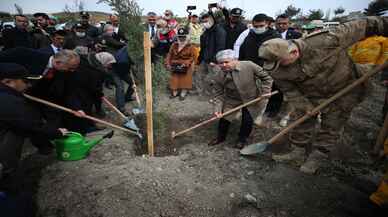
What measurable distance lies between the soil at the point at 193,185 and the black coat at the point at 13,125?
0.64 metres

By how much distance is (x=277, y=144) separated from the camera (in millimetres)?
3893

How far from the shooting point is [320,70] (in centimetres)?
272

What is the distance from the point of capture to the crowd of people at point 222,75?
250cm

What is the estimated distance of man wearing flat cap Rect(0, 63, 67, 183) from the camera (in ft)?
7.52

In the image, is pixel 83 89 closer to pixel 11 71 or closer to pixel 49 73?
pixel 49 73

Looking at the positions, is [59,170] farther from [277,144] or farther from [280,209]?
[277,144]

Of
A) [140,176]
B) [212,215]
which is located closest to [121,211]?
[140,176]

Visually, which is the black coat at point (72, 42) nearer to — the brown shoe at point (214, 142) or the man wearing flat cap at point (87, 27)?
the man wearing flat cap at point (87, 27)

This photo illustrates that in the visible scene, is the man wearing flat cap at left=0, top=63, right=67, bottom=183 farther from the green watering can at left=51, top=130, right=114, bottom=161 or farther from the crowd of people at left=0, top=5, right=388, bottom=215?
the green watering can at left=51, top=130, right=114, bottom=161

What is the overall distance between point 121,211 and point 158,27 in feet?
19.2

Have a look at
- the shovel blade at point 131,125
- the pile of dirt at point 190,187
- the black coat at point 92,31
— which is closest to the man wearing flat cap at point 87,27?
the black coat at point 92,31

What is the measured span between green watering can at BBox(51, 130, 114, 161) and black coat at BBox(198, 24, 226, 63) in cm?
366

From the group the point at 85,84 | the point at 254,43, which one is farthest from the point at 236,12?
the point at 85,84

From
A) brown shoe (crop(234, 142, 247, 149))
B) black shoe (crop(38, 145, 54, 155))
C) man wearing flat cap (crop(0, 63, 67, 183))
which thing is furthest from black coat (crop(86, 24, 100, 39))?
brown shoe (crop(234, 142, 247, 149))
